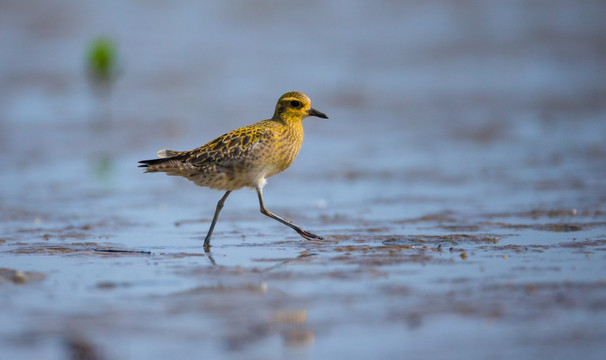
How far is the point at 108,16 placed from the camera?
2992cm

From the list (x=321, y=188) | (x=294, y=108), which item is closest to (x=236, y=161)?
(x=294, y=108)

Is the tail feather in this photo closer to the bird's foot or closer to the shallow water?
the shallow water

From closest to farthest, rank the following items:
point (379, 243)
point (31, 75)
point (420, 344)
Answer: point (420, 344) → point (379, 243) → point (31, 75)

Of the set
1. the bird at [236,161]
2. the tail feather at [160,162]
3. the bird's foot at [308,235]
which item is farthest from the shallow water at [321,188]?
the tail feather at [160,162]

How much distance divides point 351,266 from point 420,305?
139cm

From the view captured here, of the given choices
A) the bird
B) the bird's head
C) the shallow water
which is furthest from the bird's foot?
the bird's head

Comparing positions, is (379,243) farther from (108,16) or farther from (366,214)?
(108,16)

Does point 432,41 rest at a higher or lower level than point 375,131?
higher

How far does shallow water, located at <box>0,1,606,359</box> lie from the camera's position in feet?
17.8

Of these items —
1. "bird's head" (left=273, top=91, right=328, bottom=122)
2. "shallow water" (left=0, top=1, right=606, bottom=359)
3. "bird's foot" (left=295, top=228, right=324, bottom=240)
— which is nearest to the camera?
"shallow water" (left=0, top=1, right=606, bottom=359)

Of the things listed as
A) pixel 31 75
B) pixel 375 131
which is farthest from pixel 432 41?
pixel 31 75

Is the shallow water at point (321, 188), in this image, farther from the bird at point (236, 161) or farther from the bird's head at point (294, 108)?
the bird's head at point (294, 108)

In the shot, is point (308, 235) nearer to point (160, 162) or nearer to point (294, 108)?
point (294, 108)

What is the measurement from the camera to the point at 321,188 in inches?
495
